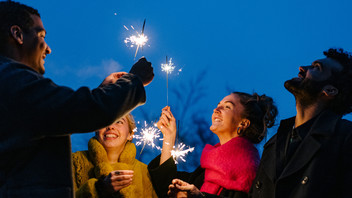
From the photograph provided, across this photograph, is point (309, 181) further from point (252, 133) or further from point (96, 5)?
point (96, 5)

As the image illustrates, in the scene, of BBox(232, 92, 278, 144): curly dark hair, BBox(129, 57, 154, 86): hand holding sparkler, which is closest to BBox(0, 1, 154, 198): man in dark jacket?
BBox(129, 57, 154, 86): hand holding sparkler

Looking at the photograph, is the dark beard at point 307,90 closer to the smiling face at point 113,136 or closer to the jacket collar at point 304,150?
the jacket collar at point 304,150

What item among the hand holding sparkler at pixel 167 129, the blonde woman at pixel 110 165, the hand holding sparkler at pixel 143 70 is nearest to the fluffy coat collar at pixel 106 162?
the blonde woman at pixel 110 165

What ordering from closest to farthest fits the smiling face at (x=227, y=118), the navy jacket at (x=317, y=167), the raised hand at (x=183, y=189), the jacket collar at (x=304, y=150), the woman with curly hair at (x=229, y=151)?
the navy jacket at (x=317, y=167) → the jacket collar at (x=304, y=150) → the raised hand at (x=183, y=189) → the woman with curly hair at (x=229, y=151) → the smiling face at (x=227, y=118)

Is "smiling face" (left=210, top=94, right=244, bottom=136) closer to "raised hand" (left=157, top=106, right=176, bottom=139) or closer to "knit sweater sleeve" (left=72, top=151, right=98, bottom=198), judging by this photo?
"raised hand" (left=157, top=106, right=176, bottom=139)

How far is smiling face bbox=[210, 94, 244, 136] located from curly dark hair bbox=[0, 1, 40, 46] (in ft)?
7.82

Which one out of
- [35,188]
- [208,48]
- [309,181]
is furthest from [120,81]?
[208,48]

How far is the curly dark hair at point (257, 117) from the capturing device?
153 inches

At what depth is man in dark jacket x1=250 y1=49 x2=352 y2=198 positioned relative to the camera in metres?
2.36

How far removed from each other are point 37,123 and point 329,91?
7.86ft

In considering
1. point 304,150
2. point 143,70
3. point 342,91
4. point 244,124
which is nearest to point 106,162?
point 244,124

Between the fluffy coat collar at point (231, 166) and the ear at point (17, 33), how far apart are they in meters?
2.35

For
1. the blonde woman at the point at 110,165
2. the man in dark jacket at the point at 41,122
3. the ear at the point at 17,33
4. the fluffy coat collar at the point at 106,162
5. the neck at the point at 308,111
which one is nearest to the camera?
the man in dark jacket at the point at 41,122

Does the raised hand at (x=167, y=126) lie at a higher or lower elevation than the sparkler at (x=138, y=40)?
lower
